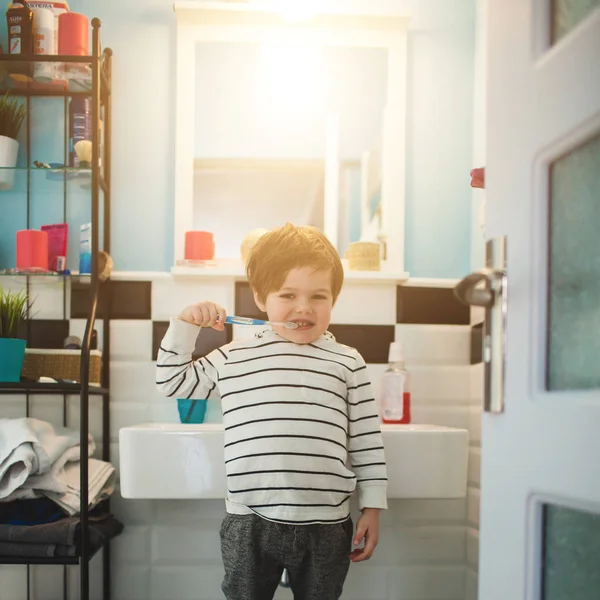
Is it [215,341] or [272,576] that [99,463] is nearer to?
[215,341]

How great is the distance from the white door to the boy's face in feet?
2.24

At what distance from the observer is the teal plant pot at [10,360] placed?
1887 millimetres

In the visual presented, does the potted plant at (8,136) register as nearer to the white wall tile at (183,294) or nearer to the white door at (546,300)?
the white wall tile at (183,294)

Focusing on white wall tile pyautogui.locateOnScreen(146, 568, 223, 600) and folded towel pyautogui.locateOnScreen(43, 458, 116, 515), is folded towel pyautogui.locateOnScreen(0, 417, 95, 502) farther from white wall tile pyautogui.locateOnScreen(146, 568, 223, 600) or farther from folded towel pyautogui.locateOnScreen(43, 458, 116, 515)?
white wall tile pyautogui.locateOnScreen(146, 568, 223, 600)

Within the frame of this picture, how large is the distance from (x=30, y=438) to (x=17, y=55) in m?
0.93

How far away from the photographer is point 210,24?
2242 millimetres

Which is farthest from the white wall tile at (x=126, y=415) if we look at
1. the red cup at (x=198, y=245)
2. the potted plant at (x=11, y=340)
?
the red cup at (x=198, y=245)

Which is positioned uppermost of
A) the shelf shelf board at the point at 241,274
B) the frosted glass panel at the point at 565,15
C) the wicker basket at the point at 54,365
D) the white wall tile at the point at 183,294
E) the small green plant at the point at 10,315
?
the frosted glass panel at the point at 565,15

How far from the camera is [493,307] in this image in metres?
0.94

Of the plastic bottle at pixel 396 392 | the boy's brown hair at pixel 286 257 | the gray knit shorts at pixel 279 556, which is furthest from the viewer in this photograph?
the plastic bottle at pixel 396 392

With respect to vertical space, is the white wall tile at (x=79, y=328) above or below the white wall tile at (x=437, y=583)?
above

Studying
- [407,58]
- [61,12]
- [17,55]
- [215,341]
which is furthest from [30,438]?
[407,58]

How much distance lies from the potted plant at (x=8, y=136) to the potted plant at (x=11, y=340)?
13.7 inches

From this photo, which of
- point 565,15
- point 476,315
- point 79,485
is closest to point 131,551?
point 79,485
